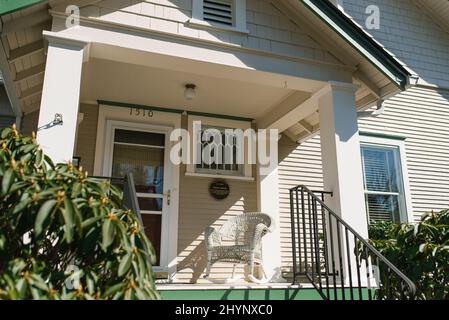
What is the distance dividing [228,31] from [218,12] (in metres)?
0.31

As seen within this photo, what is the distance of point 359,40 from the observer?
4371mm

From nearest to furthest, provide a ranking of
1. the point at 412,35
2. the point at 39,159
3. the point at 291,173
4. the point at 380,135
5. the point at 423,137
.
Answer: the point at 39,159 < the point at 291,173 < the point at 380,135 < the point at 423,137 < the point at 412,35

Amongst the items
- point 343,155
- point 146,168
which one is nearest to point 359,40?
point 343,155

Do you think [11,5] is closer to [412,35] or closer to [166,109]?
[166,109]

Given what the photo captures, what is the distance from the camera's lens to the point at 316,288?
3.72 meters

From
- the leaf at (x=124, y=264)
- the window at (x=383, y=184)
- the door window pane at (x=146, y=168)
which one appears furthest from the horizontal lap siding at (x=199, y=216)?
the leaf at (x=124, y=264)

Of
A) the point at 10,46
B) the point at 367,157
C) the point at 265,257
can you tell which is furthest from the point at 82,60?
the point at 367,157

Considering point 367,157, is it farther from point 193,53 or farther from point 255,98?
point 193,53

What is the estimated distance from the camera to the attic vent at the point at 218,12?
4.34m

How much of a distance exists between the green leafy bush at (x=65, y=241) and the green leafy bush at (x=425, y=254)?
2682mm

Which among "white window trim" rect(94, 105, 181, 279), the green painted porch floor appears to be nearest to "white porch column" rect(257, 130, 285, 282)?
Result: "white window trim" rect(94, 105, 181, 279)

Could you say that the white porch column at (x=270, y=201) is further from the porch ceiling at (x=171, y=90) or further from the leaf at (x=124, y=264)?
the leaf at (x=124, y=264)

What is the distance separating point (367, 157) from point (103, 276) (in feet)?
17.8

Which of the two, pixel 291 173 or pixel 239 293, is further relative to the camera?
pixel 291 173
